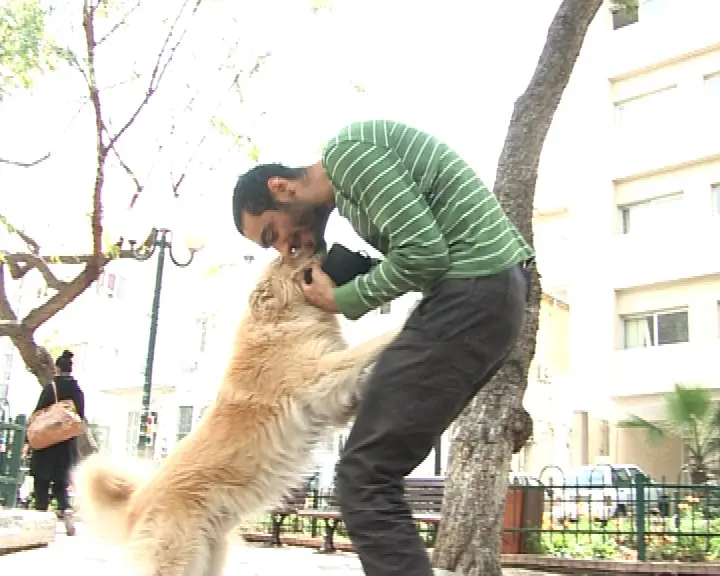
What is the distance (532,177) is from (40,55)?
7.22 meters

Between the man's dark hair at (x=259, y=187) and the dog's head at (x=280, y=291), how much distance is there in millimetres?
369

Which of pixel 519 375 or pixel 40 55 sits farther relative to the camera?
pixel 40 55

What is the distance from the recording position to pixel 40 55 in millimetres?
10062

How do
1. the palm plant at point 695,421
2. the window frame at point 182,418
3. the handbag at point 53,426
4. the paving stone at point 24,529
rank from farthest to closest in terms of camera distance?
the window frame at point 182,418
the palm plant at point 695,421
the handbag at point 53,426
the paving stone at point 24,529

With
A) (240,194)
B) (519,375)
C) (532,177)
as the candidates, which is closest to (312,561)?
(519,375)

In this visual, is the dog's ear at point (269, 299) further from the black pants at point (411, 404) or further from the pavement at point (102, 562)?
the pavement at point (102, 562)

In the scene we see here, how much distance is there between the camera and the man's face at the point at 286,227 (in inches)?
102

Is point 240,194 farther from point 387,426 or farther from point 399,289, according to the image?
point 387,426

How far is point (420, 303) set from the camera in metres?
2.27

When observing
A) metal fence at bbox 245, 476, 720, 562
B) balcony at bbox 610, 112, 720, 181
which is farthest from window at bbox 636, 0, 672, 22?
metal fence at bbox 245, 476, 720, 562

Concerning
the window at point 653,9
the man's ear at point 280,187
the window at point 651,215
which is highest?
the window at point 653,9

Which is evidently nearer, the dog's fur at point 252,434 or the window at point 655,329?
the dog's fur at point 252,434

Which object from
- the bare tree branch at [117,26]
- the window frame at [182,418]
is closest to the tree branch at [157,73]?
the bare tree branch at [117,26]

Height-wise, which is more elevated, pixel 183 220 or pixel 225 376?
pixel 183 220
